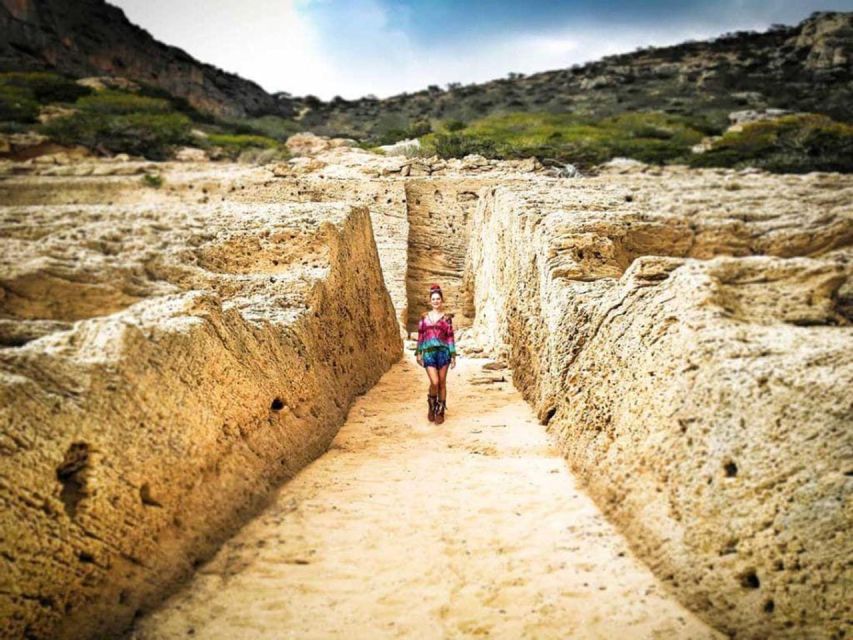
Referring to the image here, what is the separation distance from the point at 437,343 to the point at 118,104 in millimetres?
30321

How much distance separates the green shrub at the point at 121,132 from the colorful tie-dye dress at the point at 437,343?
21006 mm

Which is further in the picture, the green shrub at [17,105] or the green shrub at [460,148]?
the green shrub at [17,105]

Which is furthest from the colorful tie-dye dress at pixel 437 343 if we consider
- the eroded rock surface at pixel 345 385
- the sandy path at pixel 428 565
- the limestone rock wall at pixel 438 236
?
the limestone rock wall at pixel 438 236

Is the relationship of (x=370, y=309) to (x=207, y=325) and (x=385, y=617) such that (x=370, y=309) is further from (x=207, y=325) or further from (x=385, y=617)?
(x=385, y=617)

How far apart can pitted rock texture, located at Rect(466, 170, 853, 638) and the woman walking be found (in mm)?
998

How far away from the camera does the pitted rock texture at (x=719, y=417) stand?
2.22 meters

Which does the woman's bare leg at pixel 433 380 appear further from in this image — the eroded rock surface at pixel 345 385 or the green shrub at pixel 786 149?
the green shrub at pixel 786 149

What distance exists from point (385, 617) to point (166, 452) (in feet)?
4.41

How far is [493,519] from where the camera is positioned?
3445 millimetres

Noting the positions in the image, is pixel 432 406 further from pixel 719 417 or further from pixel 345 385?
pixel 719 417

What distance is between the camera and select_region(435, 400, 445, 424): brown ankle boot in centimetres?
568

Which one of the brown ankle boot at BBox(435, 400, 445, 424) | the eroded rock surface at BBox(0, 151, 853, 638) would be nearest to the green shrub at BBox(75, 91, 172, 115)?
the eroded rock surface at BBox(0, 151, 853, 638)

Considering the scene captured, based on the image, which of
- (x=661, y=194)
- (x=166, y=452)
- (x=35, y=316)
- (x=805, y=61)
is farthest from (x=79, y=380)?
(x=805, y=61)

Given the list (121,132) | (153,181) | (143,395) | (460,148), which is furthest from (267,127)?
(143,395)
